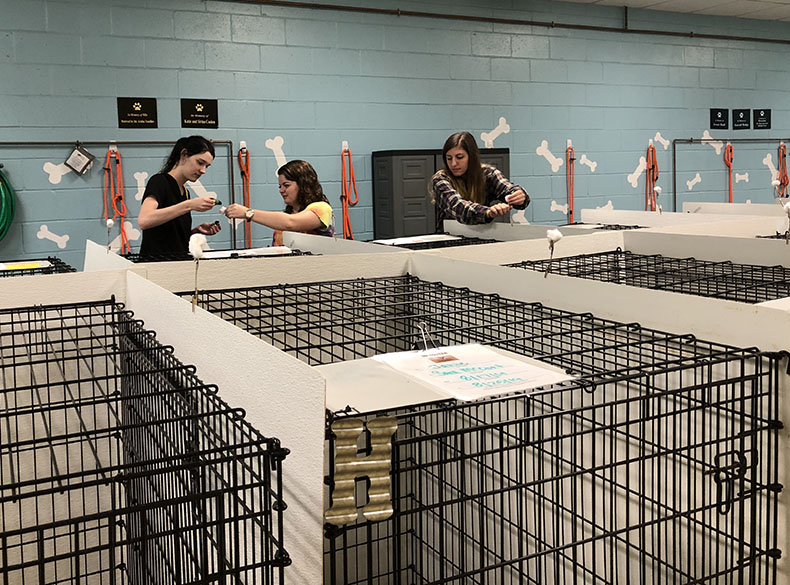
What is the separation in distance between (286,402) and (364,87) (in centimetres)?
504

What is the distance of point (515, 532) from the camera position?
201 cm

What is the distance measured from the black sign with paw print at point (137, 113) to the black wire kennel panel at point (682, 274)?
132 inches

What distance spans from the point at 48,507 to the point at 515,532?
1355 mm

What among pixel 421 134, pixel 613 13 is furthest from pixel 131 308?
pixel 613 13

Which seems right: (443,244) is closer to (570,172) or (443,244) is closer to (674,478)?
(674,478)

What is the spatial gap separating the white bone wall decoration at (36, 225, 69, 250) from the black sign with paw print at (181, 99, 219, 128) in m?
1.08

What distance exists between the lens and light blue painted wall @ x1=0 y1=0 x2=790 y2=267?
16.6 ft

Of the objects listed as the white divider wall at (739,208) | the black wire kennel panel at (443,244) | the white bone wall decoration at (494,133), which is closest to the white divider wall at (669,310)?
the black wire kennel panel at (443,244)

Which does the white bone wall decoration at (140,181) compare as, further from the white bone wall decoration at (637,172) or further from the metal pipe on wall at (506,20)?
the white bone wall decoration at (637,172)

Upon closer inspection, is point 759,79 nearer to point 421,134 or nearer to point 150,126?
point 421,134

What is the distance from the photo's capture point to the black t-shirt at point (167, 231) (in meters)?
3.41

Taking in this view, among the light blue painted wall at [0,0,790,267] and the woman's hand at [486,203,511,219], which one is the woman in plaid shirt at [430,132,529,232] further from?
the light blue painted wall at [0,0,790,267]

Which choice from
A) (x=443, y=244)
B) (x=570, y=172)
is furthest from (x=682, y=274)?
(x=570, y=172)

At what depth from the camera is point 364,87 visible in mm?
5926
